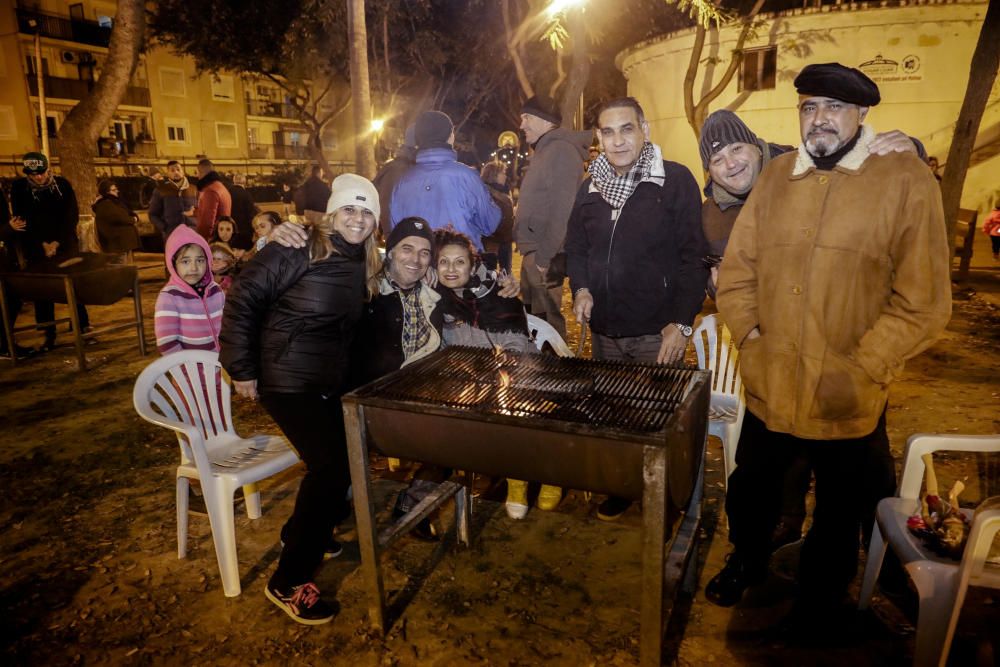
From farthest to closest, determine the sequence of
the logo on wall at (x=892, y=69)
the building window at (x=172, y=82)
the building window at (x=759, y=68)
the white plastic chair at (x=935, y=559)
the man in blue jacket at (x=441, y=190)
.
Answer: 1. the building window at (x=172, y=82)
2. the building window at (x=759, y=68)
3. the logo on wall at (x=892, y=69)
4. the man in blue jacket at (x=441, y=190)
5. the white plastic chair at (x=935, y=559)

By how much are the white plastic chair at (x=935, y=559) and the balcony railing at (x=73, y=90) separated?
38382 millimetres

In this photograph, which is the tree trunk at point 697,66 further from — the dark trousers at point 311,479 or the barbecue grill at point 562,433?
the dark trousers at point 311,479

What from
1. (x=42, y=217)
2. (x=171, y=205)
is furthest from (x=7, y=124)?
(x=42, y=217)

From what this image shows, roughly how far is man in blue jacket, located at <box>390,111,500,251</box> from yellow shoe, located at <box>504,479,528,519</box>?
6.71ft

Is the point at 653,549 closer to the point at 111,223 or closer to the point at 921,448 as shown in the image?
the point at 921,448

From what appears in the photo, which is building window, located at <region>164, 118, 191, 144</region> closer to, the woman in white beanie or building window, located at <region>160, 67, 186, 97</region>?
building window, located at <region>160, 67, 186, 97</region>

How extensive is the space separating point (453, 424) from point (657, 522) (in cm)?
84

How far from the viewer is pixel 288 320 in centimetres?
329

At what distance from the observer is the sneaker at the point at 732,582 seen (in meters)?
Result: 3.12

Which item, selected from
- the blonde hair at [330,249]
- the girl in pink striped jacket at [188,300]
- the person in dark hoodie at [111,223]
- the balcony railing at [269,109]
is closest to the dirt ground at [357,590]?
the girl in pink striped jacket at [188,300]

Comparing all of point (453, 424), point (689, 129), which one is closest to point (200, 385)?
point (453, 424)

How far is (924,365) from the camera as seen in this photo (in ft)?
21.2

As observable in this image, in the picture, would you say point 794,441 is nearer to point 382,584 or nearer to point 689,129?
point 382,584

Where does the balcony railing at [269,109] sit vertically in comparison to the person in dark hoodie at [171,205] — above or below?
above
